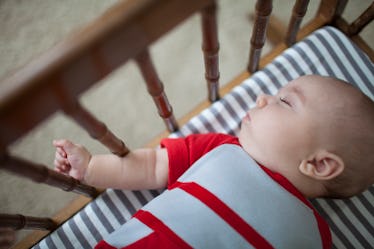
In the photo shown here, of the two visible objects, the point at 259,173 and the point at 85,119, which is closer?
the point at 85,119

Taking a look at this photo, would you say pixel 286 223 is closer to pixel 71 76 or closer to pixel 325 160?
pixel 325 160

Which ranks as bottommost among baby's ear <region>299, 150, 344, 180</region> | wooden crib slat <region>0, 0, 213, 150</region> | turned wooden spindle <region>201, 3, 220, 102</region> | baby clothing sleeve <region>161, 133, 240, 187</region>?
baby's ear <region>299, 150, 344, 180</region>

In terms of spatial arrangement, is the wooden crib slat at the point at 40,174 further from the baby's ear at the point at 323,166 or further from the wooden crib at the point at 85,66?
the baby's ear at the point at 323,166

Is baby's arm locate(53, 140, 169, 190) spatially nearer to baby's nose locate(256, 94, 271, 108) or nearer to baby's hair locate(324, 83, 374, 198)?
baby's nose locate(256, 94, 271, 108)

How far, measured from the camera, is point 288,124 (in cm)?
69

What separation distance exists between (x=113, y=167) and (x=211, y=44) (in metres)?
0.33

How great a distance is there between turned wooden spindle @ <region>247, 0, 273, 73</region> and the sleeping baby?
0.12 m

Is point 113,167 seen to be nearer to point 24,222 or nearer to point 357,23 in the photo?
point 24,222

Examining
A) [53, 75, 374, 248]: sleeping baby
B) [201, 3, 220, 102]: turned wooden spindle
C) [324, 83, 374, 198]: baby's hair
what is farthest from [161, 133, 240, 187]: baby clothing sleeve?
[324, 83, 374, 198]: baby's hair

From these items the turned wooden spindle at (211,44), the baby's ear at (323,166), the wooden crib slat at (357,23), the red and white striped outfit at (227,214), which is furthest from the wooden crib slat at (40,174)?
the wooden crib slat at (357,23)

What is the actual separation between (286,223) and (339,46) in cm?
47

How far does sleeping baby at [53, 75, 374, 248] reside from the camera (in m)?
0.65

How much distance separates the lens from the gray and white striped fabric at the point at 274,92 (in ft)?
2.60

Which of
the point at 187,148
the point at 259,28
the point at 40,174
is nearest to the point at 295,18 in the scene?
the point at 259,28
